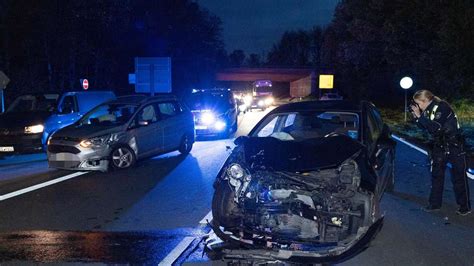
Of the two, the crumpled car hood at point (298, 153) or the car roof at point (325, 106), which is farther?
the car roof at point (325, 106)

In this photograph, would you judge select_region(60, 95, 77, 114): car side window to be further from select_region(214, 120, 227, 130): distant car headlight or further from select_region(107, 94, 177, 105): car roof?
select_region(214, 120, 227, 130): distant car headlight

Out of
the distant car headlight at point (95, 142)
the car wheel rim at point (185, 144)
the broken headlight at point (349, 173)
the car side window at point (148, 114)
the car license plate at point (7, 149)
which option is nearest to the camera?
the broken headlight at point (349, 173)

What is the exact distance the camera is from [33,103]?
54.0ft

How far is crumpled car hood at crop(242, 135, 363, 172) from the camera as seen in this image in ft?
18.1

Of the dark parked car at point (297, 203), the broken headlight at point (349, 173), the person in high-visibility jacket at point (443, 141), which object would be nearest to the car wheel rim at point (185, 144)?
the person in high-visibility jacket at point (443, 141)

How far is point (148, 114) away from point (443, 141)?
297 inches

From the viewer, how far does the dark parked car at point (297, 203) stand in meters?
5.05

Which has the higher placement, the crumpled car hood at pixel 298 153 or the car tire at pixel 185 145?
the crumpled car hood at pixel 298 153

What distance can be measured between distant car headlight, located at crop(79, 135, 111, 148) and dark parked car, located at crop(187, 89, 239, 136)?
765cm

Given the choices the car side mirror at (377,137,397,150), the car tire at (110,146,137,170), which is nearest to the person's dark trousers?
the car side mirror at (377,137,397,150)

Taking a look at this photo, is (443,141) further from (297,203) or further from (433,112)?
(297,203)

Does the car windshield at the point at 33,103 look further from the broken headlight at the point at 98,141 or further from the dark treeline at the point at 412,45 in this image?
the dark treeline at the point at 412,45

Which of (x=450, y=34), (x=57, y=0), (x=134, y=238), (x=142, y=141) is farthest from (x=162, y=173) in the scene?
(x=450, y=34)

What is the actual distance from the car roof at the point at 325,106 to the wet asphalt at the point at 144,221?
169cm
